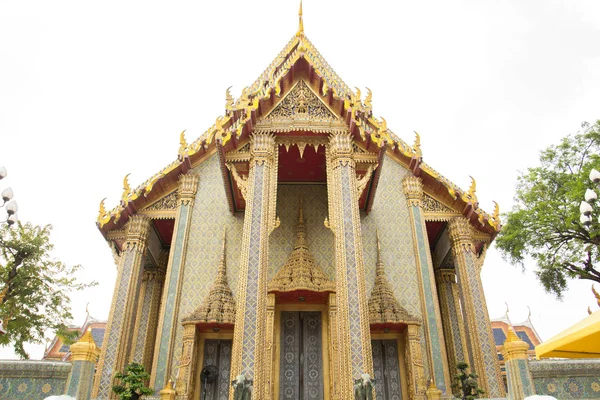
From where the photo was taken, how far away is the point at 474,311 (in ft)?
30.4

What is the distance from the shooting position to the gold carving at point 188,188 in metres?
9.98

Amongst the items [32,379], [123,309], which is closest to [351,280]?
[32,379]

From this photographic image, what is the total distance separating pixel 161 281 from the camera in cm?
1142

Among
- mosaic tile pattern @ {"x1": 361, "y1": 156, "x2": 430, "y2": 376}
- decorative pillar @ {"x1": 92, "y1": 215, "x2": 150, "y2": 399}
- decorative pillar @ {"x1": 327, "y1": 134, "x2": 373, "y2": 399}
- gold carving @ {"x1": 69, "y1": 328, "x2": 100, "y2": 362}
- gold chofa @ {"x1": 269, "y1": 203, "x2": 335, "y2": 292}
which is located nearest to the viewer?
gold carving @ {"x1": 69, "y1": 328, "x2": 100, "y2": 362}

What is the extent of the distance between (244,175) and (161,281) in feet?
13.7

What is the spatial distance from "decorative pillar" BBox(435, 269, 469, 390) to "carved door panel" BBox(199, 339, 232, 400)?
16.2 ft

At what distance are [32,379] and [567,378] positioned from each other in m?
5.64

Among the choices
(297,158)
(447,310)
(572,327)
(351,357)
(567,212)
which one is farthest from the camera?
(447,310)

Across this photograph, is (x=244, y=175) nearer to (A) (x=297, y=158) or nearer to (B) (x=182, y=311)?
(A) (x=297, y=158)

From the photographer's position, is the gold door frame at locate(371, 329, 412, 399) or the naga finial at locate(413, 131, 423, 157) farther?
the naga finial at locate(413, 131, 423, 157)

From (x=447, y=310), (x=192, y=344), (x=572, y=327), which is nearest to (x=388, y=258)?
(x=447, y=310)

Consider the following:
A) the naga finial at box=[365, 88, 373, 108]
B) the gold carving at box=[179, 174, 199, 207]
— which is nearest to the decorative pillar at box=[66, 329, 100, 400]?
the gold carving at box=[179, 174, 199, 207]

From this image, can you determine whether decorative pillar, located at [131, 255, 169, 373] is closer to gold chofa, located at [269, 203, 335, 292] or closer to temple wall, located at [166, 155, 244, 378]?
temple wall, located at [166, 155, 244, 378]

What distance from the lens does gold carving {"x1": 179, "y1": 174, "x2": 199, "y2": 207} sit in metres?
9.98
